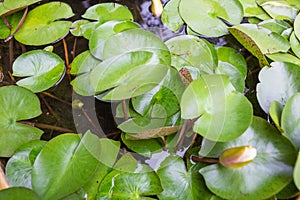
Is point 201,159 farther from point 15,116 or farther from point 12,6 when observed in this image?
point 12,6

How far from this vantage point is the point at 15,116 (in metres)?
0.96

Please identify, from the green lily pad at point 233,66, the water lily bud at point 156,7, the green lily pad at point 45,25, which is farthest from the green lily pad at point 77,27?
the green lily pad at point 233,66

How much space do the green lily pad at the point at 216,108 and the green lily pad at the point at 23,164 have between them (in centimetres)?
39

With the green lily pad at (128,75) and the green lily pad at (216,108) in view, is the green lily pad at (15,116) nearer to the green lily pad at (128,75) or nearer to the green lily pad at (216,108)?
the green lily pad at (128,75)

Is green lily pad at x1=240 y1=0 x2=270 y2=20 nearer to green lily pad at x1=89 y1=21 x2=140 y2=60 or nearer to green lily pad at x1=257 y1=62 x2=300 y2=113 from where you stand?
green lily pad at x1=257 y1=62 x2=300 y2=113

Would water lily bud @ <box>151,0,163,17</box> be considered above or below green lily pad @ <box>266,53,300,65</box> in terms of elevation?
above

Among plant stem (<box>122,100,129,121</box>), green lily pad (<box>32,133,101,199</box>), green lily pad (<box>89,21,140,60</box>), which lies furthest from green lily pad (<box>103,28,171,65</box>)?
green lily pad (<box>32,133,101,199</box>)

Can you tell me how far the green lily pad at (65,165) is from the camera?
32.8 inches

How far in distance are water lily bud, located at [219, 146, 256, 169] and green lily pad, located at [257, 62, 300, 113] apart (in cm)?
22

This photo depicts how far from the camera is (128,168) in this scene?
901mm

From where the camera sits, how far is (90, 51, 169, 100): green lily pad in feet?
3.05

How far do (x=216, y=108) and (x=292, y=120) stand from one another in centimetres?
18

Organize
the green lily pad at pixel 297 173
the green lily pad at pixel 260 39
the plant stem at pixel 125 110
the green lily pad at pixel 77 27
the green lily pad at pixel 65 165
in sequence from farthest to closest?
the green lily pad at pixel 77 27 < the green lily pad at pixel 260 39 < the plant stem at pixel 125 110 < the green lily pad at pixel 65 165 < the green lily pad at pixel 297 173

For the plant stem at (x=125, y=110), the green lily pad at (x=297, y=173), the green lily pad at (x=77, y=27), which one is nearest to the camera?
the green lily pad at (x=297, y=173)
